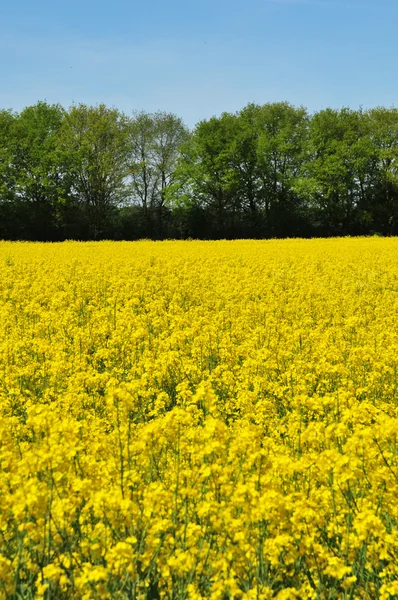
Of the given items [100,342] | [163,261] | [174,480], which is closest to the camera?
[174,480]

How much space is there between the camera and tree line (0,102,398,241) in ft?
166

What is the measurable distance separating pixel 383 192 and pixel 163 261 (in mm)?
42413

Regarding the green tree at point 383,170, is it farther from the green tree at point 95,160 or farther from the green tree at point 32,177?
the green tree at point 32,177

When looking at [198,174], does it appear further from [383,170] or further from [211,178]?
[383,170]

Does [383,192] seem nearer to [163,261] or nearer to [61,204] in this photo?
[61,204]

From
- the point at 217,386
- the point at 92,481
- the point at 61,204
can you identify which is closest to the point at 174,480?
the point at 92,481

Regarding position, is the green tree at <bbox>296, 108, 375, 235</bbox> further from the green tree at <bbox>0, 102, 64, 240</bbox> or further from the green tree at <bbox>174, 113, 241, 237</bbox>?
the green tree at <bbox>0, 102, 64, 240</bbox>

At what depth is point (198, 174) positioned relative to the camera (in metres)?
52.9

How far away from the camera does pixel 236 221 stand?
54031 mm

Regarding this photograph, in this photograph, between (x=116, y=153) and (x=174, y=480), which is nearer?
(x=174, y=480)

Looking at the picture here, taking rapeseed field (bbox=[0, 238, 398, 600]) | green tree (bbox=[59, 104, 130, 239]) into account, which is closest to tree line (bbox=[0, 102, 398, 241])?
green tree (bbox=[59, 104, 130, 239])

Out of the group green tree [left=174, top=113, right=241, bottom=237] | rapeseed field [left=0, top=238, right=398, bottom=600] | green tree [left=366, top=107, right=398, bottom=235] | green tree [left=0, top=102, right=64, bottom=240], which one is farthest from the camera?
green tree [left=366, top=107, right=398, bottom=235]

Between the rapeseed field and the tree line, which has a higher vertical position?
the tree line

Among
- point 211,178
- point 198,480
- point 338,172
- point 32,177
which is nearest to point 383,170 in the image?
point 338,172
